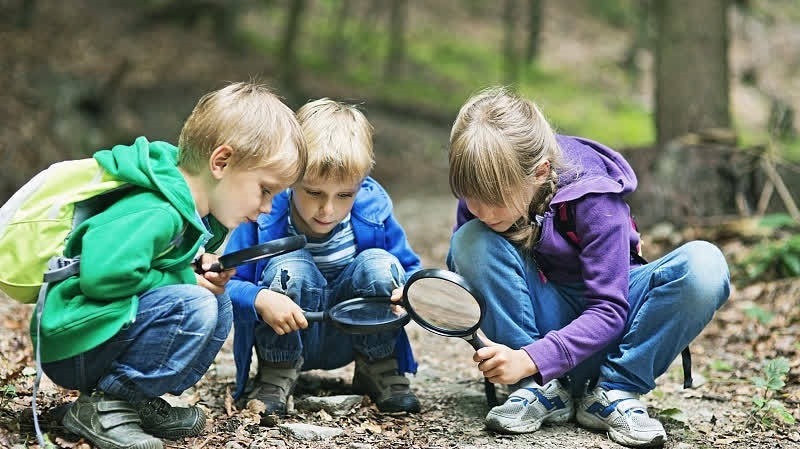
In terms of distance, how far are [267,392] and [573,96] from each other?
17.6 meters

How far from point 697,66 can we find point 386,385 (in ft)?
16.9

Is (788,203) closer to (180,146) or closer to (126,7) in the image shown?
(180,146)

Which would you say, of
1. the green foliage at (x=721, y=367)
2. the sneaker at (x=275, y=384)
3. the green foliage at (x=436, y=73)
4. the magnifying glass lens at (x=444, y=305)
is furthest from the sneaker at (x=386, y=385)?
the green foliage at (x=436, y=73)

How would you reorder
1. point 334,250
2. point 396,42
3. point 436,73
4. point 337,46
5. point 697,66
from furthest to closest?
1. point 436,73
2. point 337,46
3. point 396,42
4. point 697,66
5. point 334,250

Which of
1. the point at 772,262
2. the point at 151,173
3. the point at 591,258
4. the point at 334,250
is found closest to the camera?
the point at 151,173

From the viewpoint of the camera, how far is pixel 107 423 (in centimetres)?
240

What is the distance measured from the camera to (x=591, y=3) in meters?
25.9

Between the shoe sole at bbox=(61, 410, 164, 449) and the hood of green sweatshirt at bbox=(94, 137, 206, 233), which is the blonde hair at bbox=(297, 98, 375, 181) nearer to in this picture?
the hood of green sweatshirt at bbox=(94, 137, 206, 233)

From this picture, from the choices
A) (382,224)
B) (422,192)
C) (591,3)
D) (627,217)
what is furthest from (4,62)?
(591,3)

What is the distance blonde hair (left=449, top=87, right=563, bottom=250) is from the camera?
267 centimetres

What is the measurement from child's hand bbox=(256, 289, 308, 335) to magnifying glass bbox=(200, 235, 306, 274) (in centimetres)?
29

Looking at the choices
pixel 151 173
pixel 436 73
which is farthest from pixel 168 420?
pixel 436 73

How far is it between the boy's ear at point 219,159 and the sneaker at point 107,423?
0.74 meters

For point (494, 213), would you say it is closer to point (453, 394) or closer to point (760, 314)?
point (453, 394)
